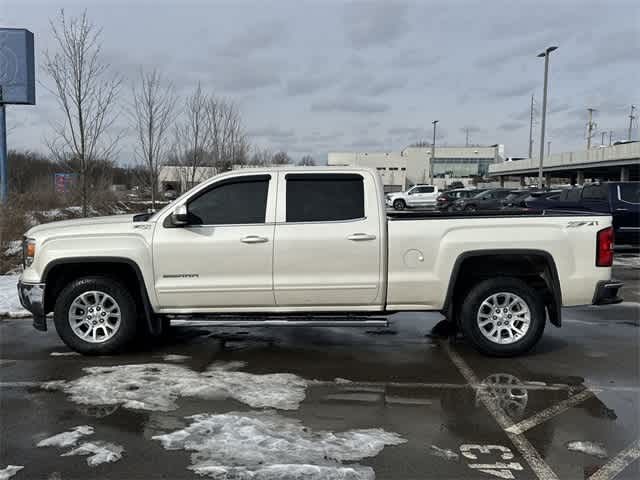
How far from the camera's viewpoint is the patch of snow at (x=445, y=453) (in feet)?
12.1

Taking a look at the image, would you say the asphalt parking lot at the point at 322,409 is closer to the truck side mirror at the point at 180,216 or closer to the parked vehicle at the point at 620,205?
the truck side mirror at the point at 180,216

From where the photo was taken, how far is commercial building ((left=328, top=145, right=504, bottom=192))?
350 ft

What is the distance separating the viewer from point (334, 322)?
5.77 metres

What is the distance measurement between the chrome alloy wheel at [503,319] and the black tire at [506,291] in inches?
1.5

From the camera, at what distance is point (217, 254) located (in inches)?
223

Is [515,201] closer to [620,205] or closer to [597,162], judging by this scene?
[620,205]

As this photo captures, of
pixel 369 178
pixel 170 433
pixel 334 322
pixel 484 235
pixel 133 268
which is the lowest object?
pixel 170 433

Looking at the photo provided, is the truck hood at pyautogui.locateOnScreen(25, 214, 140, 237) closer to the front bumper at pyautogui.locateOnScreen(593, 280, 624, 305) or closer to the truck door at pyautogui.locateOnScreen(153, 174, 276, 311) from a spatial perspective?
the truck door at pyautogui.locateOnScreen(153, 174, 276, 311)

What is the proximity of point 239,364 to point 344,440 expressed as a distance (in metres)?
2.06

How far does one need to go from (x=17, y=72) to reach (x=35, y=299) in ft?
42.0

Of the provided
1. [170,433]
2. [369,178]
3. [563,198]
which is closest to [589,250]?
[369,178]

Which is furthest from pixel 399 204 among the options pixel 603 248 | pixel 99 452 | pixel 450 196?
pixel 99 452

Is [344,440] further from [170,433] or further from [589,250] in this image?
[589,250]

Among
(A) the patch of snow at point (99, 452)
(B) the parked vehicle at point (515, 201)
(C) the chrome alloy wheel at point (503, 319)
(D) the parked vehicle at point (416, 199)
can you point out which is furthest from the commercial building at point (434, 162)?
(A) the patch of snow at point (99, 452)
